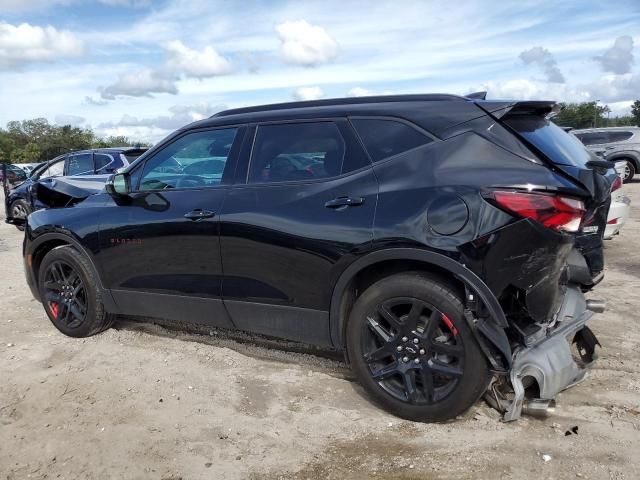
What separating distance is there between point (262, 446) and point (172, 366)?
137cm

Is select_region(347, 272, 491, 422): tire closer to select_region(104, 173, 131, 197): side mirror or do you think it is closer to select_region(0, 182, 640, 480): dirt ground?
select_region(0, 182, 640, 480): dirt ground

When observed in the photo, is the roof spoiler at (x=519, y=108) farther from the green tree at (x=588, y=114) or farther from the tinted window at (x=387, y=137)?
the green tree at (x=588, y=114)

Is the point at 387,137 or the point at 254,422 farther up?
the point at 387,137

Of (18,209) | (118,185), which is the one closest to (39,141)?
(18,209)

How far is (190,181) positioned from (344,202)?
1327mm

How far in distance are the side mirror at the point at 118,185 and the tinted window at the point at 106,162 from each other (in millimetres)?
6925

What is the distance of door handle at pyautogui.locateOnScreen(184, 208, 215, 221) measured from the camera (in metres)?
3.72

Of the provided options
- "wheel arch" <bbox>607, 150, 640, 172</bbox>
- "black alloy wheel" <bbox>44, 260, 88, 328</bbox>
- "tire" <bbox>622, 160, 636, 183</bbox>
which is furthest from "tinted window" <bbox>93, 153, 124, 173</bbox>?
"tire" <bbox>622, 160, 636, 183</bbox>

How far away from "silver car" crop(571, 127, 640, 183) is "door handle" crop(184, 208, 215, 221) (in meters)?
15.5

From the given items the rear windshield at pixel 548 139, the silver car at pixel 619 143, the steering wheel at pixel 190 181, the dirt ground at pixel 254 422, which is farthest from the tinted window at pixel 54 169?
the silver car at pixel 619 143

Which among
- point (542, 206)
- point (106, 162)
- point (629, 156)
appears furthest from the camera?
point (629, 156)

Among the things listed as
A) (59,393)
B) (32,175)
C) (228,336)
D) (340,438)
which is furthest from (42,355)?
(32,175)

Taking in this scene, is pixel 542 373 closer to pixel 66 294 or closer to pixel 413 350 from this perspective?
pixel 413 350

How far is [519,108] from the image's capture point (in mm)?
3215
